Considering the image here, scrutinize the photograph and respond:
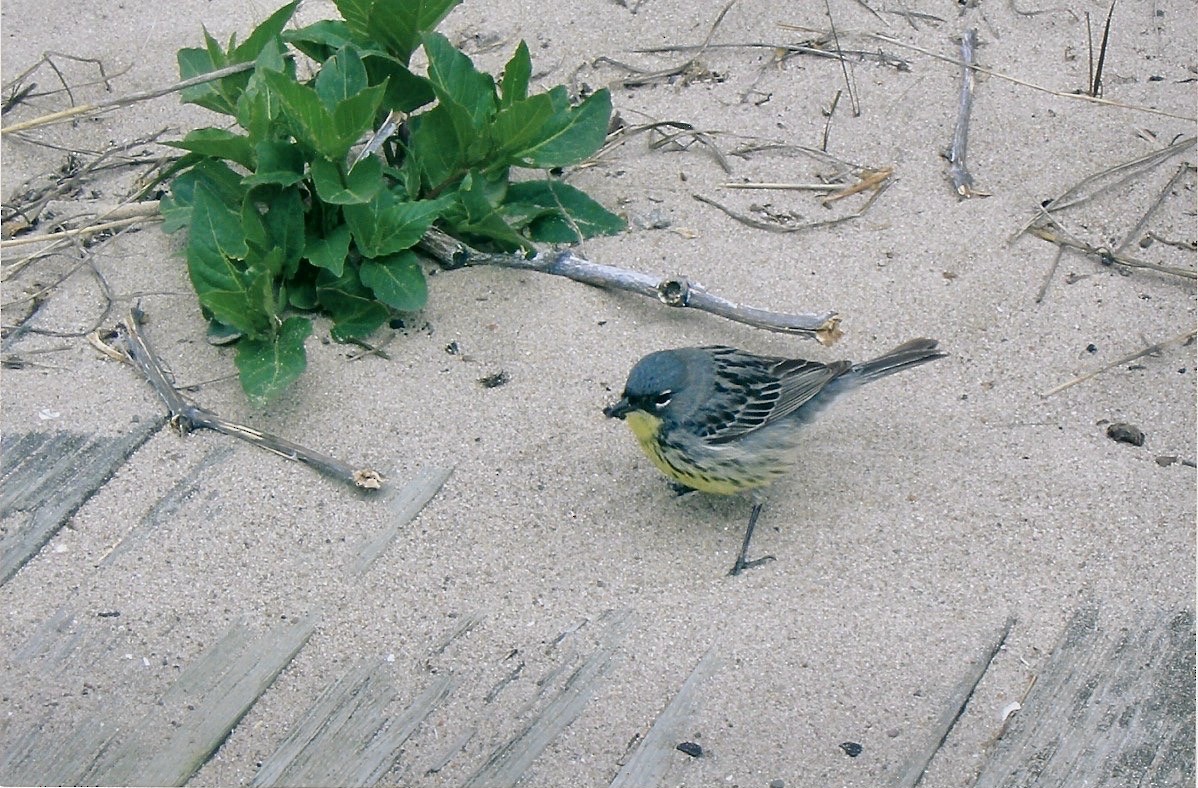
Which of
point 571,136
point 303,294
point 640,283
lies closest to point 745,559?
point 640,283

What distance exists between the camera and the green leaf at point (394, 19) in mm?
4840

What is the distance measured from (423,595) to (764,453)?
1.16 metres

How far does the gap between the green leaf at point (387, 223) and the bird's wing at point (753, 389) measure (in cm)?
111

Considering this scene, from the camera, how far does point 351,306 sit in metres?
4.81

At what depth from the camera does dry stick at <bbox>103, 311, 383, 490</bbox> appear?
4.32m

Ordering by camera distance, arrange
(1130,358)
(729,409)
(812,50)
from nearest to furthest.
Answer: (729,409) < (1130,358) < (812,50)

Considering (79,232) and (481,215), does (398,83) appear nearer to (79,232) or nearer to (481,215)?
(481,215)

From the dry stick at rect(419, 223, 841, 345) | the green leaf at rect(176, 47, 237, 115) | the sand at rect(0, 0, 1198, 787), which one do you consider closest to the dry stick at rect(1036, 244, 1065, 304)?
the sand at rect(0, 0, 1198, 787)

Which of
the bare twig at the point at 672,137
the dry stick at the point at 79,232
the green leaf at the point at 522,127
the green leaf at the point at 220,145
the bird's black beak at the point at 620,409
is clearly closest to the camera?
the bird's black beak at the point at 620,409

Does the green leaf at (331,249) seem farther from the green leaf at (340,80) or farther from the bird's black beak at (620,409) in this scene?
the bird's black beak at (620,409)

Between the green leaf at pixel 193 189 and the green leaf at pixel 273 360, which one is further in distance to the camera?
the green leaf at pixel 193 189

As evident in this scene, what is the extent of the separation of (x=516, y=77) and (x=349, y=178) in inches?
30.7

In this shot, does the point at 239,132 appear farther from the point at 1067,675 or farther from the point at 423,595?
the point at 1067,675

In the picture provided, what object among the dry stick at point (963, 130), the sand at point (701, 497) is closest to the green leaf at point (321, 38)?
the sand at point (701, 497)
